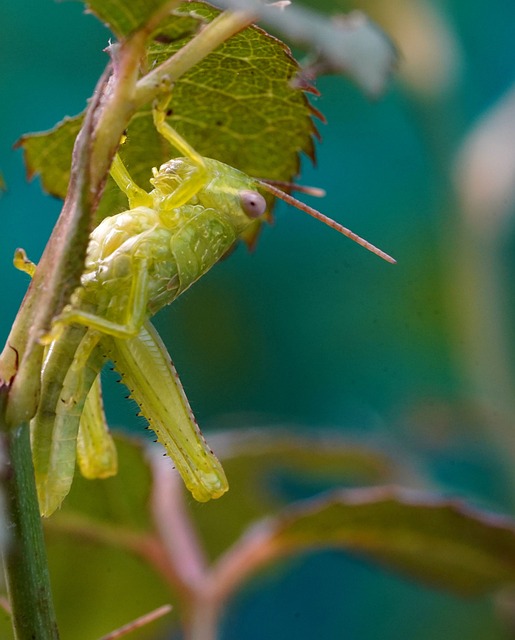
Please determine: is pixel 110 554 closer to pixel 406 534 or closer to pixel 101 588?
pixel 101 588

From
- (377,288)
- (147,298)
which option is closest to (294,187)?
(147,298)

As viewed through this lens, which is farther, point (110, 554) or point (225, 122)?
point (110, 554)

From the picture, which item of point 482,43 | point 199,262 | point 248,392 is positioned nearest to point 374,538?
point 199,262

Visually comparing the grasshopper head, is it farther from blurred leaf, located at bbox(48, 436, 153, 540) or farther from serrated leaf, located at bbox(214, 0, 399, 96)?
blurred leaf, located at bbox(48, 436, 153, 540)

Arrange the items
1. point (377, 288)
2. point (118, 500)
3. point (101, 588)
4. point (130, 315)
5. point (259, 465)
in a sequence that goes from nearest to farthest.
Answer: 1. point (130, 315)
2. point (118, 500)
3. point (101, 588)
4. point (259, 465)
5. point (377, 288)

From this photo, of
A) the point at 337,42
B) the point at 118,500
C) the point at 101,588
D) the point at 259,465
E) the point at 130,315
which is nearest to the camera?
the point at 337,42

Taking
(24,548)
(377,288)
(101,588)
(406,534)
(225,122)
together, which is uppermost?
(225,122)

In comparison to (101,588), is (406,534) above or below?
above

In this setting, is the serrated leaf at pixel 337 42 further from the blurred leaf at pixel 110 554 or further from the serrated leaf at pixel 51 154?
the blurred leaf at pixel 110 554
